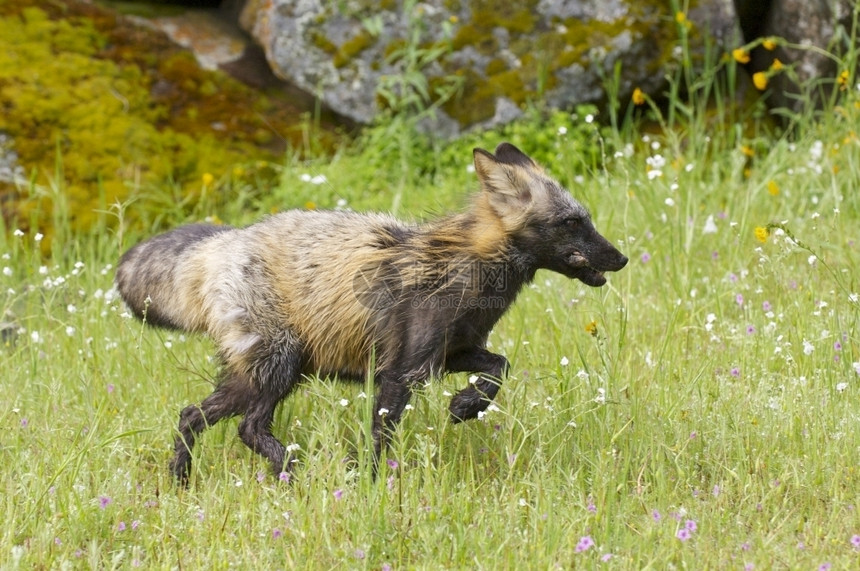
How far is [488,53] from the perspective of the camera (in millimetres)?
8266

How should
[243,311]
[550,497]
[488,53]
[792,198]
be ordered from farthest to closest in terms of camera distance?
[488,53] → [792,198] → [243,311] → [550,497]

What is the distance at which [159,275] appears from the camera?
4.97 meters

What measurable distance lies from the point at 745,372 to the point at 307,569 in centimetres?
252

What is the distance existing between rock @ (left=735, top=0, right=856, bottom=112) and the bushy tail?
15.7ft

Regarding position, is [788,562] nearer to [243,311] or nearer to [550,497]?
[550,497]

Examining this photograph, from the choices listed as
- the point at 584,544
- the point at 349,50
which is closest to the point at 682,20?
the point at 349,50

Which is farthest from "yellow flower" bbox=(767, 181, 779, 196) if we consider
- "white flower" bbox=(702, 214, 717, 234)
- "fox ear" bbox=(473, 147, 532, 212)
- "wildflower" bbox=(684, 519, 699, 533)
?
"wildflower" bbox=(684, 519, 699, 533)

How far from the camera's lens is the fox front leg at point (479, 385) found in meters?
4.56

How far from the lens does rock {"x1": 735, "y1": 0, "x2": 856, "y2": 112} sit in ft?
25.8

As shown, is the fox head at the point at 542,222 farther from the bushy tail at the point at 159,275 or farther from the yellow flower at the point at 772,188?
the yellow flower at the point at 772,188

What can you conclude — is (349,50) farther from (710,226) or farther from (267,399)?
(267,399)

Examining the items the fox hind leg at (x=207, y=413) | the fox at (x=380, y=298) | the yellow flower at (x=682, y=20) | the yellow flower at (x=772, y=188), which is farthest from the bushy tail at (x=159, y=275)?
the yellow flower at (x=682, y=20)

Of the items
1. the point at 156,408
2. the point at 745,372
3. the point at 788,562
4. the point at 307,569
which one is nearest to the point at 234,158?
the point at 156,408

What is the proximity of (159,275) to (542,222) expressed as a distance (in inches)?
73.7
